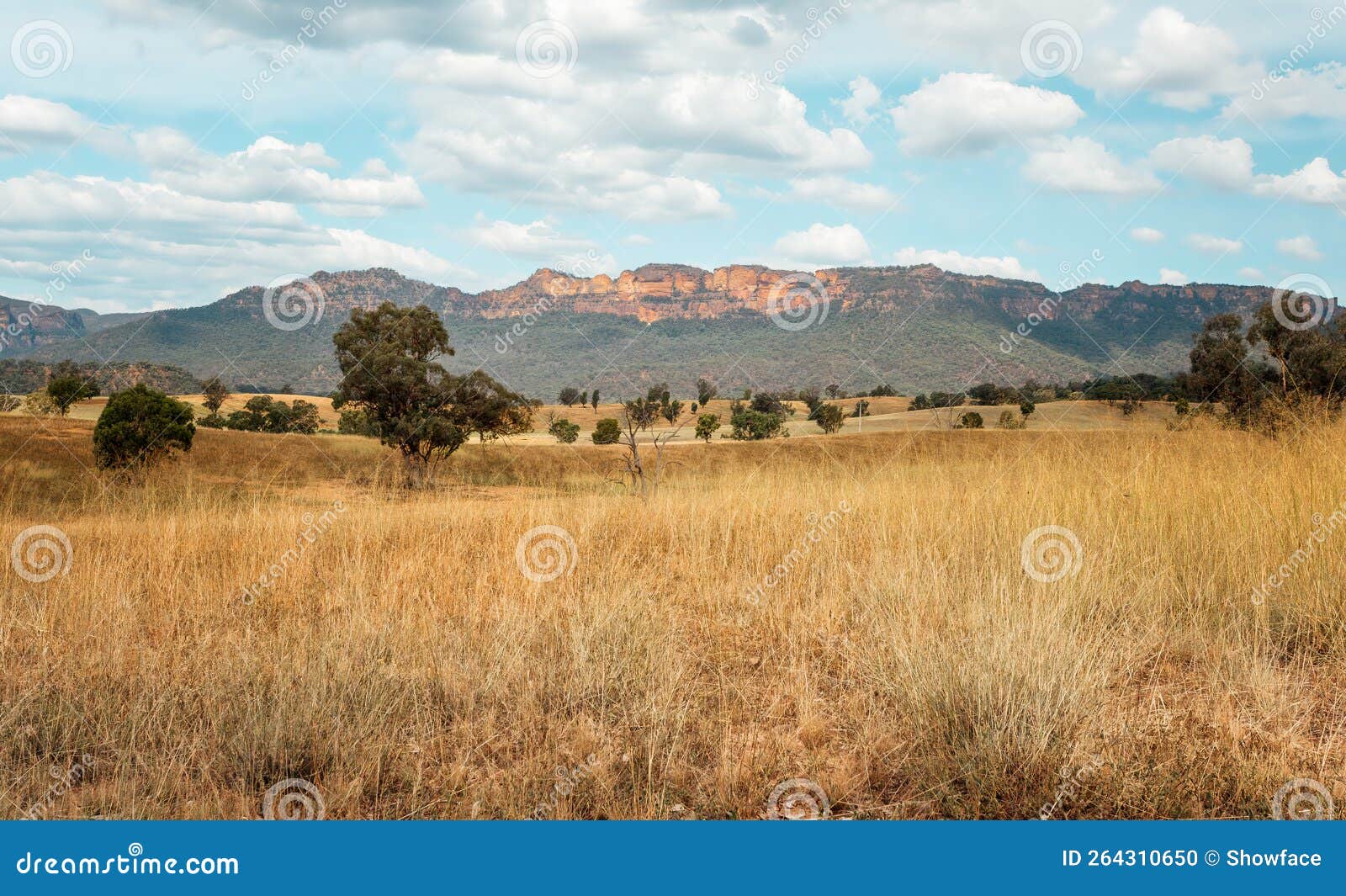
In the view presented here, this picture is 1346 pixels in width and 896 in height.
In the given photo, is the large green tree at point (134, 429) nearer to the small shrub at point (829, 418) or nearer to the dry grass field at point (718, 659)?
the dry grass field at point (718, 659)

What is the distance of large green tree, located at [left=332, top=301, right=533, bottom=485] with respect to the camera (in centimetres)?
3472

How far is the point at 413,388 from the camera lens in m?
35.2

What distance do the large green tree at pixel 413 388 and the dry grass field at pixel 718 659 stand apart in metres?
26.6

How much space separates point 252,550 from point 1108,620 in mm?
7643

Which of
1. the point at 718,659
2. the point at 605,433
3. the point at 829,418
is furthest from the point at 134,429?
the point at 829,418

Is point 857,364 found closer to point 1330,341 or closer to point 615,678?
point 1330,341

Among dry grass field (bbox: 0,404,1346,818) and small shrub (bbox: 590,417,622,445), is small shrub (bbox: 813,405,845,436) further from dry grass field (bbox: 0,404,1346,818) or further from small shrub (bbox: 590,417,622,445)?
dry grass field (bbox: 0,404,1346,818)

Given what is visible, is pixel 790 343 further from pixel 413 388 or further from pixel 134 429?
pixel 134 429

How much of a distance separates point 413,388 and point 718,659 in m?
32.4

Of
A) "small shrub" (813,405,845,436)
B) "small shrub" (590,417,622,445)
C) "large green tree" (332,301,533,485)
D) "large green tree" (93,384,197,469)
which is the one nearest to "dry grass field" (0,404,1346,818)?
"large green tree" (332,301,533,485)

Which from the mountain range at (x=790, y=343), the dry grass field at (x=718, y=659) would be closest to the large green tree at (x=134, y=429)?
the dry grass field at (x=718, y=659)

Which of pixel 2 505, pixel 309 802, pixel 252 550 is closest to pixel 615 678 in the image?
pixel 309 802

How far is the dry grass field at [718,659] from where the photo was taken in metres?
3.65

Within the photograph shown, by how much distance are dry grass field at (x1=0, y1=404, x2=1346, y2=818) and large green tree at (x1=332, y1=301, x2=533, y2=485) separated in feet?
87.1
